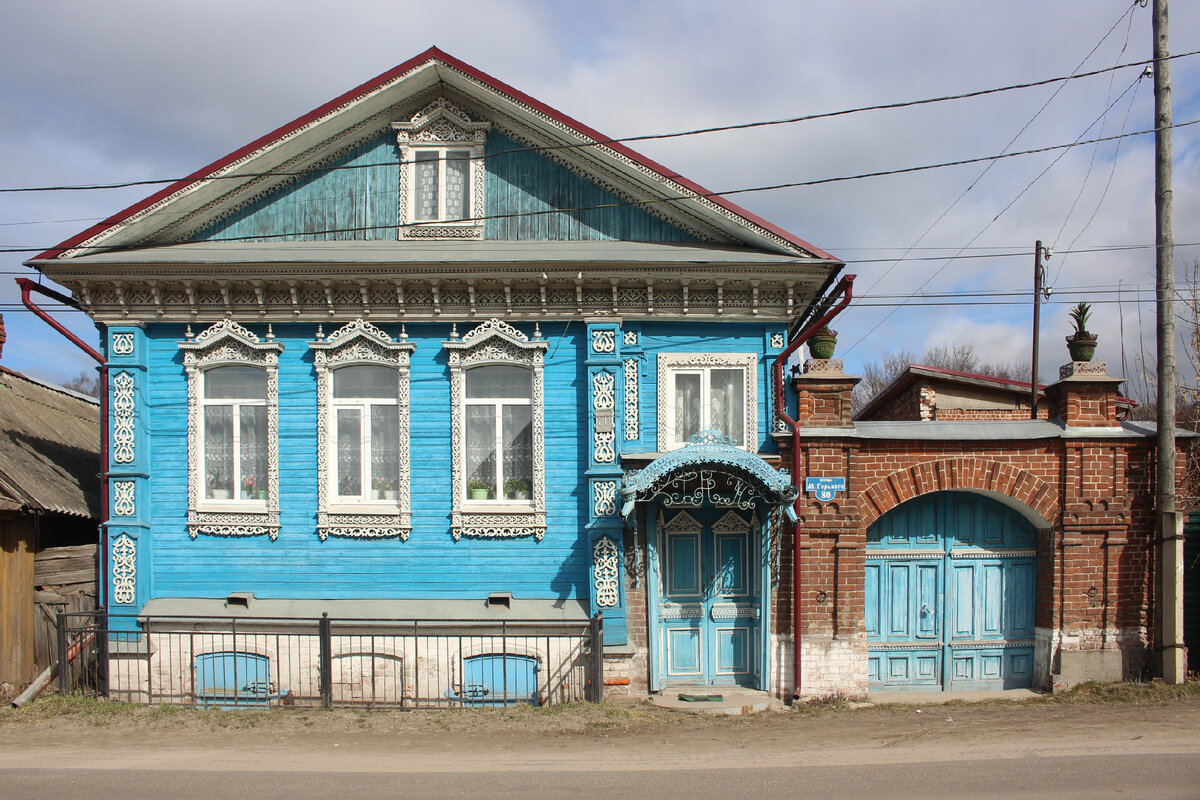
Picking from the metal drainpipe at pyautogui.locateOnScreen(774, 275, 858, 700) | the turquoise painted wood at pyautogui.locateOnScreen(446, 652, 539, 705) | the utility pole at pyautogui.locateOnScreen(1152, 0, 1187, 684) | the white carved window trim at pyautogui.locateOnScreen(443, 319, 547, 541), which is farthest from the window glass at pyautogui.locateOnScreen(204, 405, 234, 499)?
the utility pole at pyautogui.locateOnScreen(1152, 0, 1187, 684)

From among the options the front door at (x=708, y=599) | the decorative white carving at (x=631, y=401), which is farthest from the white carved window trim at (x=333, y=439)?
the front door at (x=708, y=599)

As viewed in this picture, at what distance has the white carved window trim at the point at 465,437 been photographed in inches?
388

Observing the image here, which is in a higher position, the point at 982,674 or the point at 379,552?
the point at 379,552

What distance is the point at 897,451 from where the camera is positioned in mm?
9812

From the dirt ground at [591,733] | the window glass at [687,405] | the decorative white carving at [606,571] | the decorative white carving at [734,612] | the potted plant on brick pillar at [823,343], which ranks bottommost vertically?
the dirt ground at [591,733]

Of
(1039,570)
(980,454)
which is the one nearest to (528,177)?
(980,454)

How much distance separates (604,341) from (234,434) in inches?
196

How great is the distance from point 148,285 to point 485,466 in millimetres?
4867

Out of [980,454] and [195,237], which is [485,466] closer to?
[195,237]

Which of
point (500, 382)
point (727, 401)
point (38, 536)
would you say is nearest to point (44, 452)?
point (38, 536)

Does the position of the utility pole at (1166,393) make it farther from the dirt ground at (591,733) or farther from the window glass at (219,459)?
the window glass at (219,459)

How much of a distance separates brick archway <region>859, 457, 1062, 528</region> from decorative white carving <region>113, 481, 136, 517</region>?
9260 mm

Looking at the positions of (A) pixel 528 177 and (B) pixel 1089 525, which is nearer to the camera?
(B) pixel 1089 525

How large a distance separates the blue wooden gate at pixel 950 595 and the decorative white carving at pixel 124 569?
9.35 metres
